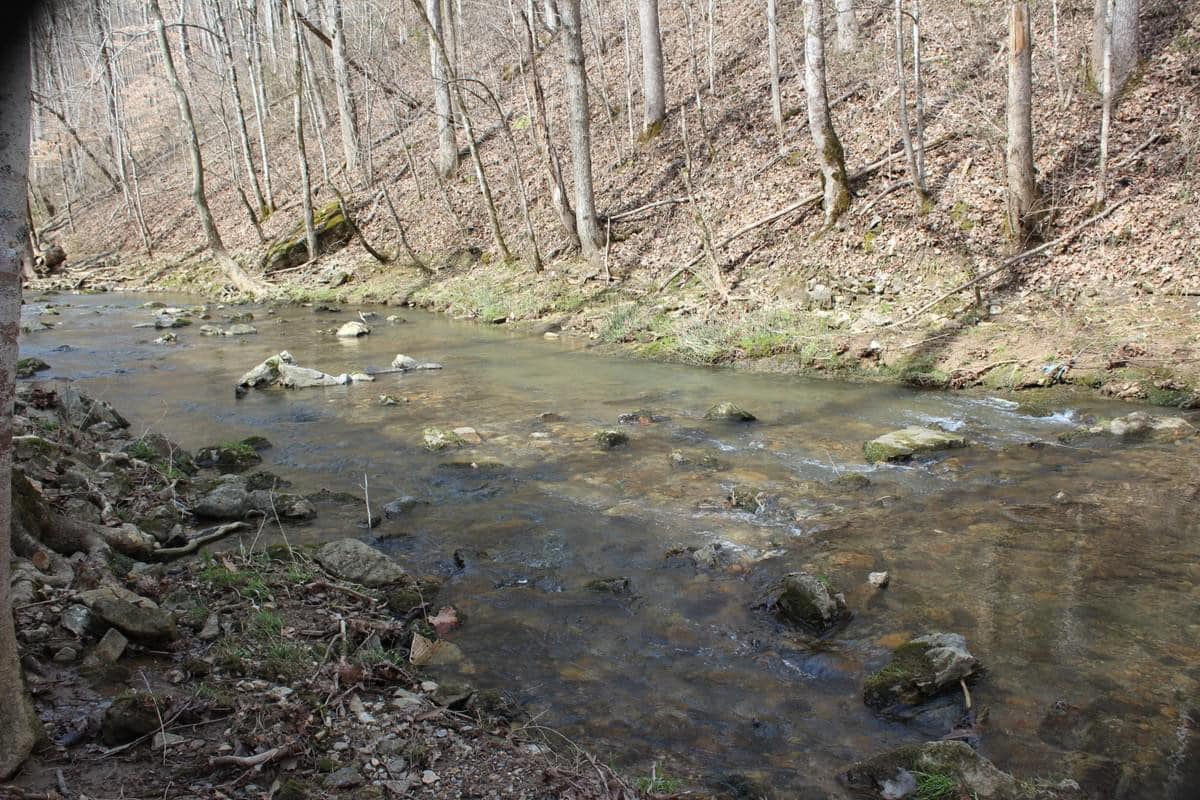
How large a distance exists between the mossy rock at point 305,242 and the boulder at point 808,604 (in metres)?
23.7

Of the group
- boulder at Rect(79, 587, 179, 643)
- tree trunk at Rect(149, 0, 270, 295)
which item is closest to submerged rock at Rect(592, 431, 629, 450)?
boulder at Rect(79, 587, 179, 643)

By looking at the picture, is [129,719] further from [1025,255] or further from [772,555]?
[1025,255]

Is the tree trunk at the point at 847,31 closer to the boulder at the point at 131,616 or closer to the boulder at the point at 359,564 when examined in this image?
the boulder at the point at 359,564

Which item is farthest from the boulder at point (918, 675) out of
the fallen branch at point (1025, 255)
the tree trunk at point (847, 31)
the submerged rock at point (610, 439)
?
the tree trunk at point (847, 31)

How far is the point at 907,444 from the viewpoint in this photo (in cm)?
821

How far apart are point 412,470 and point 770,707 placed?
16.7 ft

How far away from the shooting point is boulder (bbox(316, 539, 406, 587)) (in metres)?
5.48

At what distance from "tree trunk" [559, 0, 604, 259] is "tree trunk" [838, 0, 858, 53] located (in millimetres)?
7238

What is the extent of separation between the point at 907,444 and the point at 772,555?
3035 mm

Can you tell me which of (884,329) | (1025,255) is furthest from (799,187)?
(1025,255)

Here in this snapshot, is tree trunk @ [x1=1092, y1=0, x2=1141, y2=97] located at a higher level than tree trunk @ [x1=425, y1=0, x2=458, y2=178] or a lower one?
lower

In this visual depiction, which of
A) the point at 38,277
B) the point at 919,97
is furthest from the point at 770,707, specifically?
the point at 38,277

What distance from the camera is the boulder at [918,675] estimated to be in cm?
417

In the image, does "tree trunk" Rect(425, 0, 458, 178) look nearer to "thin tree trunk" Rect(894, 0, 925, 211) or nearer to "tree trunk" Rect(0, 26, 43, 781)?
Result: "thin tree trunk" Rect(894, 0, 925, 211)
